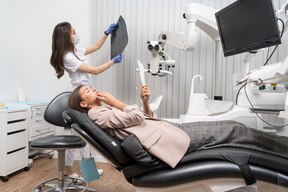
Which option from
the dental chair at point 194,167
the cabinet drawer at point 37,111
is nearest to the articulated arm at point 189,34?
the dental chair at point 194,167

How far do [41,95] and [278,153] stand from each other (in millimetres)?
2639

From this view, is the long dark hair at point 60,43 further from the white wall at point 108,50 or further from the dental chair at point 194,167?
the dental chair at point 194,167

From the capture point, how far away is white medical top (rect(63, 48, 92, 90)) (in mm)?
1915

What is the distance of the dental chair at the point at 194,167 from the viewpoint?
91 centimetres

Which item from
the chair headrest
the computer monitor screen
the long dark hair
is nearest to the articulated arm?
the computer monitor screen

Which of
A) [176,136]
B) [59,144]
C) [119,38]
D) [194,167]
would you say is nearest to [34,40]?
[119,38]

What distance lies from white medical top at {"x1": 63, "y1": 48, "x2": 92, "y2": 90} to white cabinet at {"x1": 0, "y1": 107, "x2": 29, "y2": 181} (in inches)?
26.0

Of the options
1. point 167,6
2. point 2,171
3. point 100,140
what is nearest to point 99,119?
point 100,140

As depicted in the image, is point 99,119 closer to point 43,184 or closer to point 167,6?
point 43,184

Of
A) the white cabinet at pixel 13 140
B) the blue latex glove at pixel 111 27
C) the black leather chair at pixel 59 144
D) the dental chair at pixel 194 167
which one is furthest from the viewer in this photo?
the blue latex glove at pixel 111 27

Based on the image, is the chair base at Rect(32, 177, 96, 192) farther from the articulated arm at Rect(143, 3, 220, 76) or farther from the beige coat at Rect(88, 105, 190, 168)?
the articulated arm at Rect(143, 3, 220, 76)

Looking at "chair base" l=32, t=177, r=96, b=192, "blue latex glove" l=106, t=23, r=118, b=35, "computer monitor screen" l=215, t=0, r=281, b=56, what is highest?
"blue latex glove" l=106, t=23, r=118, b=35

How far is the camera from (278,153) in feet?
3.34

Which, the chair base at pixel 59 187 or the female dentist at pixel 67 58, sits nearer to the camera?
the chair base at pixel 59 187
